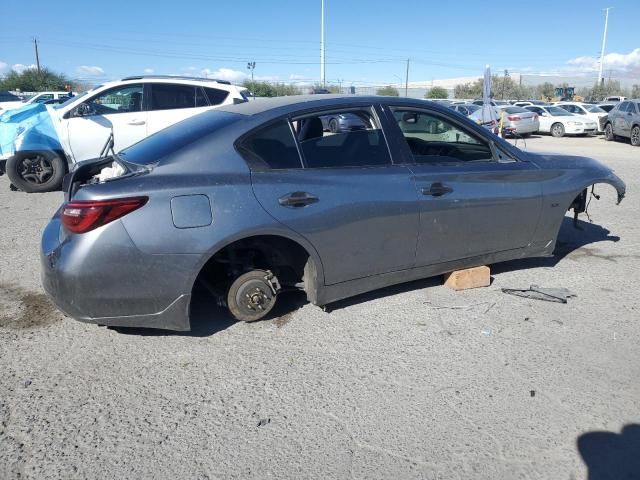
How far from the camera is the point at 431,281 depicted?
4762 millimetres

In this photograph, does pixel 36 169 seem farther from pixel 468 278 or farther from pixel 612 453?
pixel 612 453

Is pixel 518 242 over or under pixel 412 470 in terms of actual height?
over

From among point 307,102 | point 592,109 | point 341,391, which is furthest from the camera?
point 592,109

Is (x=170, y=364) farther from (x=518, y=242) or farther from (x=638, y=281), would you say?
(x=638, y=281)

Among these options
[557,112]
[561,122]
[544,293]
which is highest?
[557,112]

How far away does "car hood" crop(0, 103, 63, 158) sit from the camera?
865cm

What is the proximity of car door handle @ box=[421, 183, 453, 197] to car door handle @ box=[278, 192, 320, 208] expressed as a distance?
920mm

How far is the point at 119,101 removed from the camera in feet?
29.6

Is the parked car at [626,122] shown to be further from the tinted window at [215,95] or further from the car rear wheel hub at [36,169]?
the car rear wheel hub at [36,169]

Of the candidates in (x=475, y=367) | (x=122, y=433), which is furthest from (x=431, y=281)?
(x=122, y=433)

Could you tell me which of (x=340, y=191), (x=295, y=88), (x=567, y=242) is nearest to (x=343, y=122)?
(x=340, y=191)

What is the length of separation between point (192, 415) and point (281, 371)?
64 centimetres

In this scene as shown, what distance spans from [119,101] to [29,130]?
149 centimetres

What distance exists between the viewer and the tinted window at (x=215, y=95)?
30.5ft
